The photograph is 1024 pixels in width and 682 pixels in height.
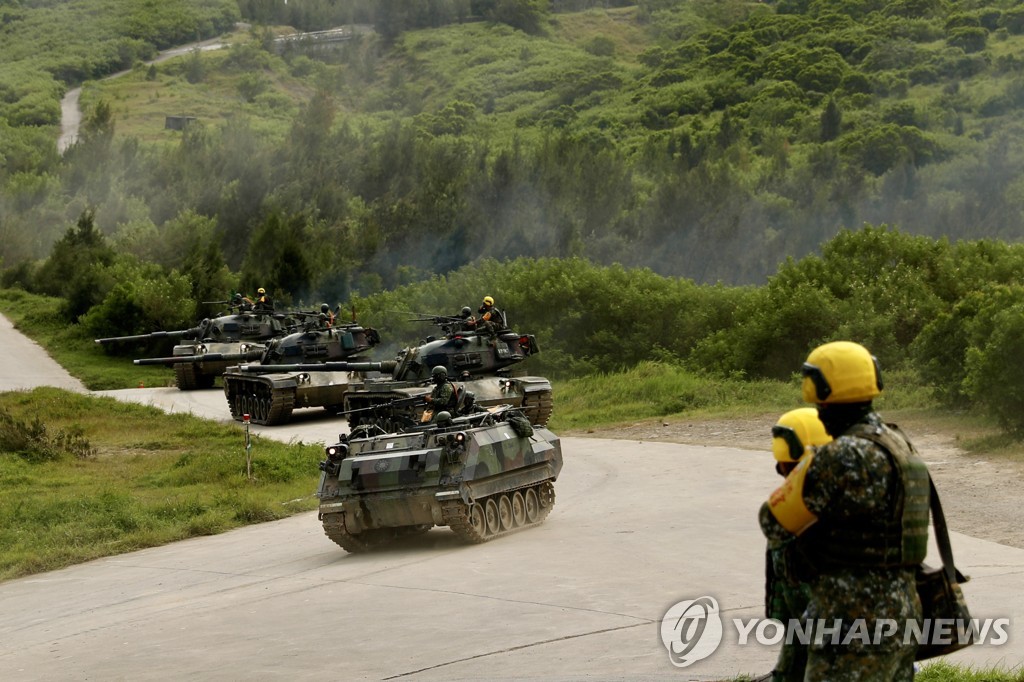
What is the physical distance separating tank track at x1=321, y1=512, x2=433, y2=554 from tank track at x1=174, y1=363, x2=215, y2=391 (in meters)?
22.0

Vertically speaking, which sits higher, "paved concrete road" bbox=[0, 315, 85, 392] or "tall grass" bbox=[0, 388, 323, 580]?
"tall grass" bbox=[0, 388, 323, 580]

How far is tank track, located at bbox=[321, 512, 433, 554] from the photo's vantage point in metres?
14.2

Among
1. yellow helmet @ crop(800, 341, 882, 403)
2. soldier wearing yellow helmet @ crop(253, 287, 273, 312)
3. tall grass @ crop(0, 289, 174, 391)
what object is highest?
yellow helmet @ crop(800, 341, 882, 403)

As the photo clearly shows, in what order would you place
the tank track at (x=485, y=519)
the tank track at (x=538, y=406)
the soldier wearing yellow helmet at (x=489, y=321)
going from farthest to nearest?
1. the soldier wearing yellow helmet at (x=489, y=321)
2. the tank track at (x=538, y=406)
3. the tank track at (x=485, y=519)

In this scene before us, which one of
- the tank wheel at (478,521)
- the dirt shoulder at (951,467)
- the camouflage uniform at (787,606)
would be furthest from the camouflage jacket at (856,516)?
the tank wheel at (478,521)

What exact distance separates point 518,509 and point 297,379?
1354 cm

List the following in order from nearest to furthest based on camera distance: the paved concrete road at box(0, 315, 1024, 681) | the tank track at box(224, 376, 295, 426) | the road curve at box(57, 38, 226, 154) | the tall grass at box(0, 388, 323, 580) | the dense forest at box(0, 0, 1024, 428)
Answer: the paved concrete road at box(0, 315, 1024, 681) → the tall grass at box(0, 388, 323, 580) → the tank track at box(224, 376, 295, 426) → the dense forest at box(0, 0, 1024, 428) → the road curve at box(57, 38, 226, 154)

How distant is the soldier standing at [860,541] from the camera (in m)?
4.90

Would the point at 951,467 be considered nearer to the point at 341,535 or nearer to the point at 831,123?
the point at 341,535

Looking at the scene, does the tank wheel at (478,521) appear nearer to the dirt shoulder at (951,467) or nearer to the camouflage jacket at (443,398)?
the camouflage jacket at (443,398)

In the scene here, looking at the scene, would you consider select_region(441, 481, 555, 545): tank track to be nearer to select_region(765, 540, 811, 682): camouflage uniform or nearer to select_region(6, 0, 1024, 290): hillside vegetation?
select_region(765, 540, 811, 682): camouflage uniform

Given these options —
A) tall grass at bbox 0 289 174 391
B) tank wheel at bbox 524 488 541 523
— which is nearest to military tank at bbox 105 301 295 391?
tall grass at bbox 0 289 174 391

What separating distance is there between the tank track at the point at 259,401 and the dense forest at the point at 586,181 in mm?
8377

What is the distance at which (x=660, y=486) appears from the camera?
1766 cm
